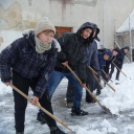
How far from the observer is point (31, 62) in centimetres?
222

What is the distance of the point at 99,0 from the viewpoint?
11078 millimetres

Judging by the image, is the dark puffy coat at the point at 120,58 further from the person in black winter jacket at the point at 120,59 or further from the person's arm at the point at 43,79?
the person's arm at the point at 43,79

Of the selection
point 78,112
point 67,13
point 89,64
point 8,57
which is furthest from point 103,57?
point 67,13

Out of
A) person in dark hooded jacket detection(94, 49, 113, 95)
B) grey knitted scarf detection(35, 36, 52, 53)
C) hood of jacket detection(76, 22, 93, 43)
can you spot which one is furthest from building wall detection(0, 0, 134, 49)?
grey knitted scarf detection(35, 36, 52, 53)

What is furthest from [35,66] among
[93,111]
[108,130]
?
[93,111]

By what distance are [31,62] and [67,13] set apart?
8.68 meters

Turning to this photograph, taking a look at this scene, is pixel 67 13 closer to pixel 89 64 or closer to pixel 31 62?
pixel 89 64

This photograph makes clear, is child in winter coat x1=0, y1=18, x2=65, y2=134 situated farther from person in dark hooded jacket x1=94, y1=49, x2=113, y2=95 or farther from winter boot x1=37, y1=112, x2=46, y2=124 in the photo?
person in dark hooded jacket x1=94, y1=49, x2=113, y2=95

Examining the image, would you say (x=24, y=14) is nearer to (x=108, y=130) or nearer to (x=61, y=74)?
(x=61, y=74)

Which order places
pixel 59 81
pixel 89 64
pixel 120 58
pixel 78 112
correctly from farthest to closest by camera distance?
pixel 120 58 < pixel 89 64 < pixel 78 112 < pixel 59 81

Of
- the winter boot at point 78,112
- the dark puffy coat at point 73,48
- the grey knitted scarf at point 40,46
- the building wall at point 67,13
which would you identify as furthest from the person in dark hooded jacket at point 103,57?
the building wall at point 67,13

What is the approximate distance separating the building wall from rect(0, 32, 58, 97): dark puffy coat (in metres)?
7.65

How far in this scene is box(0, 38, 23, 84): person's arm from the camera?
2.13 m

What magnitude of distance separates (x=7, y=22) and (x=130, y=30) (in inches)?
269
